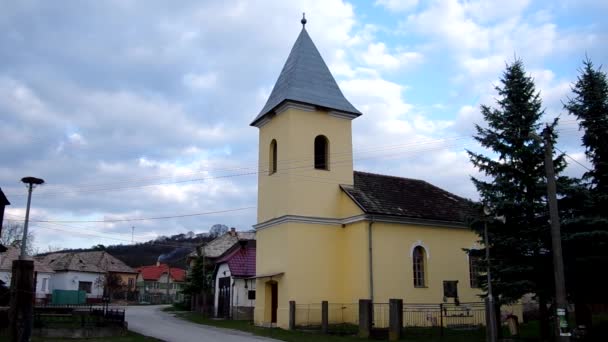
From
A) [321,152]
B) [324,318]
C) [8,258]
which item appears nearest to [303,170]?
[321,152]

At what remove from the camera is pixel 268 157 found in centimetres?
3170

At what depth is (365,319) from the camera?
75.1 ft

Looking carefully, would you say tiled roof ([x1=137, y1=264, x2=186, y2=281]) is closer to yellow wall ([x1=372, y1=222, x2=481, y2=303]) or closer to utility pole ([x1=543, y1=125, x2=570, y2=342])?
yellow wall ([x1=372, y1=222, x2=481, y2=303])

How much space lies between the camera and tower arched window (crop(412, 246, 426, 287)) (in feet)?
97.6

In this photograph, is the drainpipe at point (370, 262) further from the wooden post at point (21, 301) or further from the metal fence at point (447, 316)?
the wooden post at point (21, 301)

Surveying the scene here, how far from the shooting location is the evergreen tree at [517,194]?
19.8 m

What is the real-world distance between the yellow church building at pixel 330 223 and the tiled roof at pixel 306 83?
75 millimetres

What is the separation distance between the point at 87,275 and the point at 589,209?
228ft

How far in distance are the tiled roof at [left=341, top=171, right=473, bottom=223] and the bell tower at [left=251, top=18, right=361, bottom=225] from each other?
1.39 meters

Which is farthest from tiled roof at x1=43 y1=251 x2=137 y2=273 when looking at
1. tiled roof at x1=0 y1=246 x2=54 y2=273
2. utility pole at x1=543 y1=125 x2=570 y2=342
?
utility pole at x1=543 y1=125 x2=570 y2=342

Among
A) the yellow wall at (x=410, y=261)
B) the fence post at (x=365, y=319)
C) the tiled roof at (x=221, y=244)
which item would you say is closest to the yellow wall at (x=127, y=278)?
the tiled roof at (x=221, y=244)

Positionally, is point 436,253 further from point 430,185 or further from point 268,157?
point 268,157

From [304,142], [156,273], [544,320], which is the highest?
[304,142]

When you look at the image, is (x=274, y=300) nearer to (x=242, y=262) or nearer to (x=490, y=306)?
(x=242, y=262)
